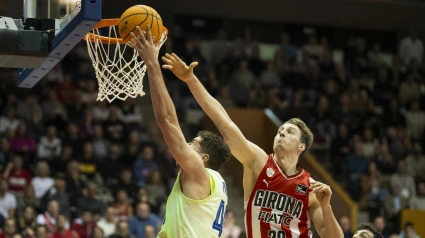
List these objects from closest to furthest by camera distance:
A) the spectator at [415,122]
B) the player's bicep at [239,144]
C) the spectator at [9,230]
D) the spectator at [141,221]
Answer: the player's bicep at [239,144] → the spectator at [9,230] → the spectator at [141,221] → the spectator at [415,122]

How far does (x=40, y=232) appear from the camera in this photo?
11.3 meters

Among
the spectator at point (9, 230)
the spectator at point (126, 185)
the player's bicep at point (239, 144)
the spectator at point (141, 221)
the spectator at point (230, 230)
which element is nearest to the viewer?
the player's bicep at point (239, 144)

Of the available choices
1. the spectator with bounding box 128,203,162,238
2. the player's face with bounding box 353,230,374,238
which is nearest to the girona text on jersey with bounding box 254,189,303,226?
the player's face with bounding box 353,230,374,238

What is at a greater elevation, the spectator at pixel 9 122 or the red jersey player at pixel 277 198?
the spectator at pixel 9 122

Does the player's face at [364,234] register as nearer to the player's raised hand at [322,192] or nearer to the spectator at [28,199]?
the player's raised hand at [322,192]

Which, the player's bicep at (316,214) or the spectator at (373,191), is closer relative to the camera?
the player's bicep at (316,214)

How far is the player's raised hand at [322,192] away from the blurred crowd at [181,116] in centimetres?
600

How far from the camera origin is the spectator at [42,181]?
12703 mm

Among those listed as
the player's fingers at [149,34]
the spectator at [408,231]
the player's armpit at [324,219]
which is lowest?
the spectator at [408,231]

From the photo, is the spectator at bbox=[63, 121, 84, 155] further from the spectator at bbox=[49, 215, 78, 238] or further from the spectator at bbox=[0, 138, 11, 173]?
the spectator at bbox=[49, 215, 78, 238]

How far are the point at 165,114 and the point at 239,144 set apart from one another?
1.10m

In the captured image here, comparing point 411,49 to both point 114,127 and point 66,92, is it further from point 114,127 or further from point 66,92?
point 66,92

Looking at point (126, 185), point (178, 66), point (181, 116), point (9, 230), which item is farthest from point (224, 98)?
point (178, 66)

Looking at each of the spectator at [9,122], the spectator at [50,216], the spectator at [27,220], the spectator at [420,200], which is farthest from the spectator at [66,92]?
the spectator at [420,200]
